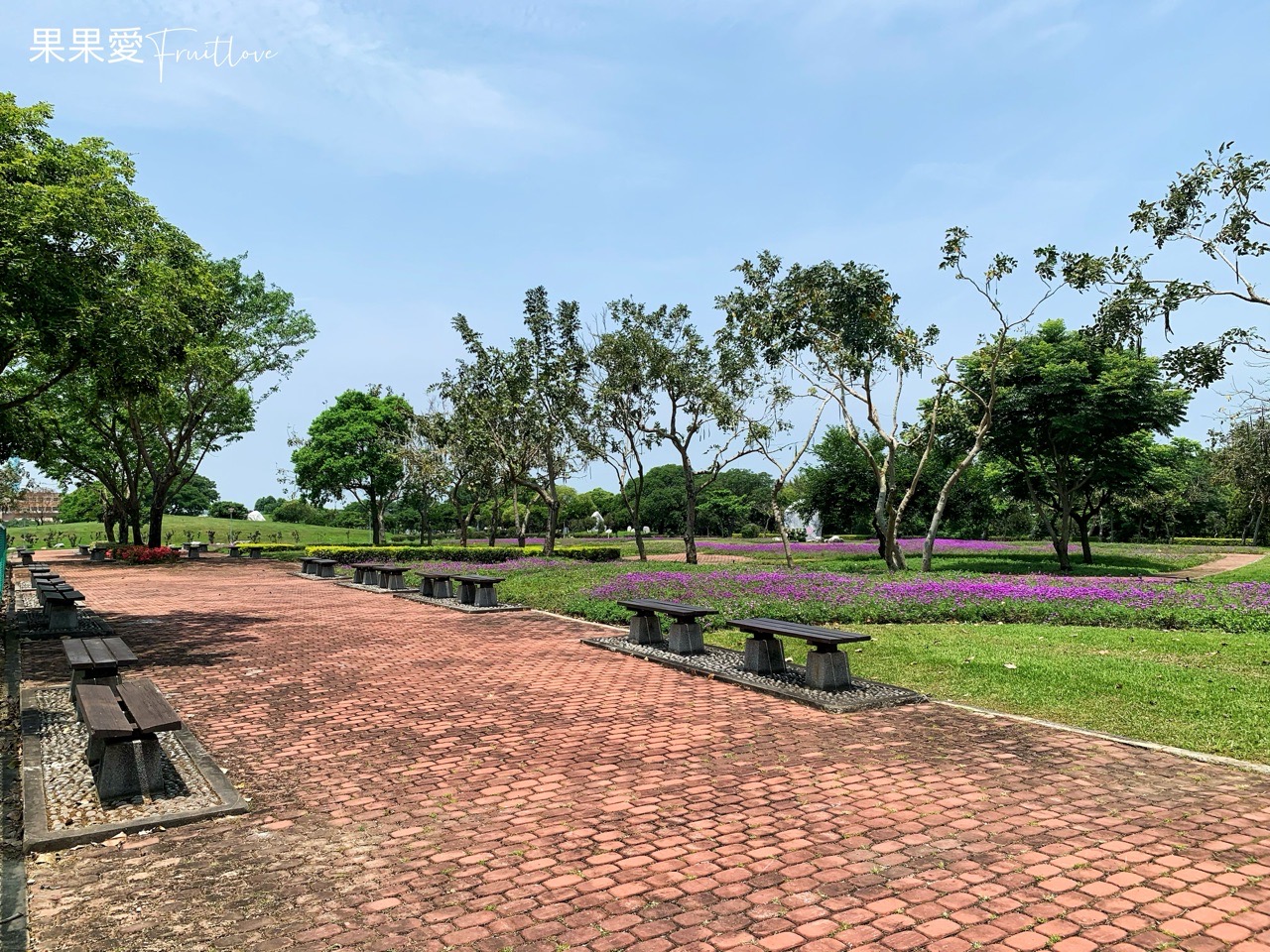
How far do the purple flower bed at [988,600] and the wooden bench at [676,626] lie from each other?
77.0 inches

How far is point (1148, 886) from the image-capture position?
3.58m

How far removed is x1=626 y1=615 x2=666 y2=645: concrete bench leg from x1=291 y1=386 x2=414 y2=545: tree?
30615 mm

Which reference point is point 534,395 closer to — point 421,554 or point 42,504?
point 421,554

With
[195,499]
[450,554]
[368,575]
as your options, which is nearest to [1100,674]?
A: [368,575]

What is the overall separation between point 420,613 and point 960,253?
1374 centimetres

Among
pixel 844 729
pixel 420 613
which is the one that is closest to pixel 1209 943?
pixel 844 729

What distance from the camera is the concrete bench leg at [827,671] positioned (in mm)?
7469

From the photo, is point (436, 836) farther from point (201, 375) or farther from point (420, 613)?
point (201, 375)

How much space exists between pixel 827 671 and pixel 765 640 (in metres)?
1.01

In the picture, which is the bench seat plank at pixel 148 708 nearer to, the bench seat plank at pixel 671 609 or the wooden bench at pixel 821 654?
the wooden bench at pixel 821 654

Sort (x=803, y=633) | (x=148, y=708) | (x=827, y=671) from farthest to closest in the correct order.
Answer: (x=803, y=633)
(x=827, y=671)
(x=148, y=708)

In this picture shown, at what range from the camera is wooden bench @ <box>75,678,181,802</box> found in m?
4.75

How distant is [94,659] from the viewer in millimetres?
6484

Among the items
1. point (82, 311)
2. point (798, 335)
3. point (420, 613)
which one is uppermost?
point (798, 335)
